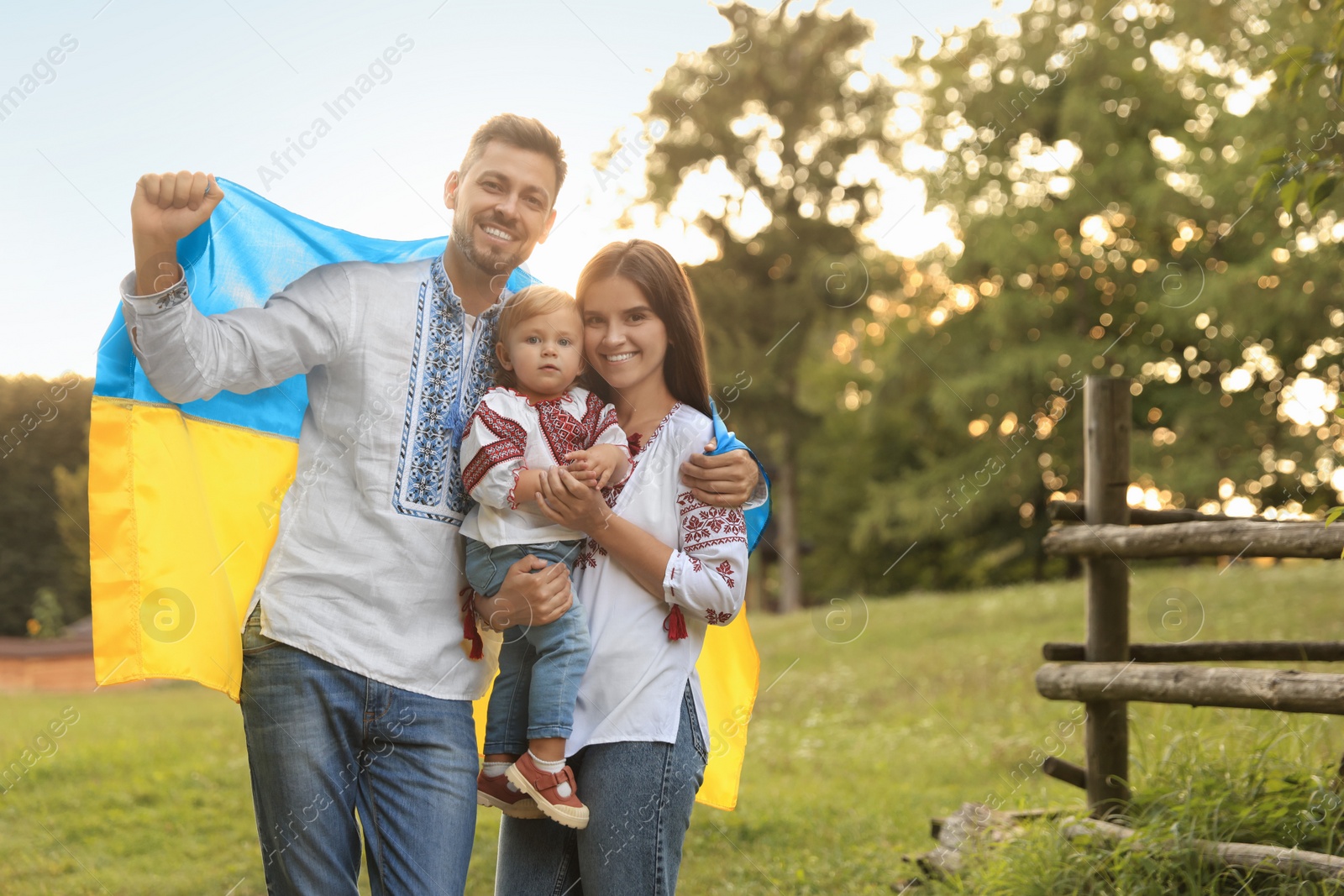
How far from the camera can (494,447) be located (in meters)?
2.39

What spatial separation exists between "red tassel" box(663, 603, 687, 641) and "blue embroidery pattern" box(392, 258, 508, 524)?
53 centimetres

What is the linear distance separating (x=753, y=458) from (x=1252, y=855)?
256 centimetres

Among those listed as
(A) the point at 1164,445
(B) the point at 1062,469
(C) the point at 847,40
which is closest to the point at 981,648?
(A) the point at 1164,445

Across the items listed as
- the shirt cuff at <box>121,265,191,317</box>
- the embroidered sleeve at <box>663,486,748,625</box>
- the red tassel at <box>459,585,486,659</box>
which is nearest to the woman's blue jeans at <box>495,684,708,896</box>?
the embroidered sleeve at <box>663,486,748,625</box>

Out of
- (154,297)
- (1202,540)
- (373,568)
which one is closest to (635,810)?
(373,568)

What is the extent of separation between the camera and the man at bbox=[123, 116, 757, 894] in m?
2.39

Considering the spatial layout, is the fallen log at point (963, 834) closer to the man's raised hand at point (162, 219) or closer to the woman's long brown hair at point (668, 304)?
the woman's long brown hair at point (668, 304)

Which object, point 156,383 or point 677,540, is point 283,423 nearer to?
point 156,383

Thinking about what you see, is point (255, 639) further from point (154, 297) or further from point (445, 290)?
point (445, 290)

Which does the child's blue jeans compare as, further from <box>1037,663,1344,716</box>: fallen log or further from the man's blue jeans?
<box>1037,663,1344,716</box>: fallen log

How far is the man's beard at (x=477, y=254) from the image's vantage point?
2.54m

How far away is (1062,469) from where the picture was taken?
2069cm

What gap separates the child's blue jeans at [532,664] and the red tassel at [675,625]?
176mm

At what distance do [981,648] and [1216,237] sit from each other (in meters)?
10.2
